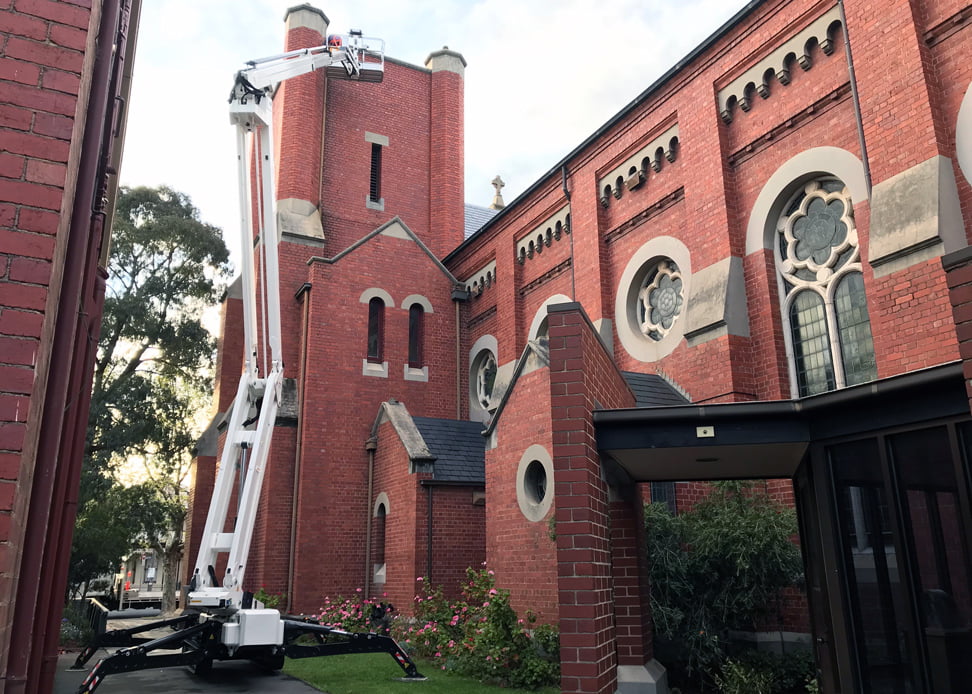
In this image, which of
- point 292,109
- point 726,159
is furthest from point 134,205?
point 726,159

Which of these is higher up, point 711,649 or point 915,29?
point 915,29

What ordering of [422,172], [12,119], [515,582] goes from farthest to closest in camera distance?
[422,172], [515,582], [12,119]

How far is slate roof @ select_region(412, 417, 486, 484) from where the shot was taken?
17.0 m

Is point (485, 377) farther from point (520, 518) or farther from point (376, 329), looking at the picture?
point (520, 518)

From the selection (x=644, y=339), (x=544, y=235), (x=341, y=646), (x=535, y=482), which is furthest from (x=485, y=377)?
(x=341, y=646)

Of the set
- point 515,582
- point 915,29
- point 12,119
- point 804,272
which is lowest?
point 515,582

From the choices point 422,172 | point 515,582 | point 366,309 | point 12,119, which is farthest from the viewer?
point 422,172

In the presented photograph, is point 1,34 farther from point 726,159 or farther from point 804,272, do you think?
point 726,159

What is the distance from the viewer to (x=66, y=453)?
3.77 metres

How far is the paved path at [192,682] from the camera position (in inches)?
428

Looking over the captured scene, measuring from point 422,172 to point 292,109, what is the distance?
498 cm

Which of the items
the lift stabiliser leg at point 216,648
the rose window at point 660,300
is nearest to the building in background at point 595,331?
the rose window at point 660,300

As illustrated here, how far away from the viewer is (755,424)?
6.62 m

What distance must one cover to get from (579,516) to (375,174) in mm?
21010
